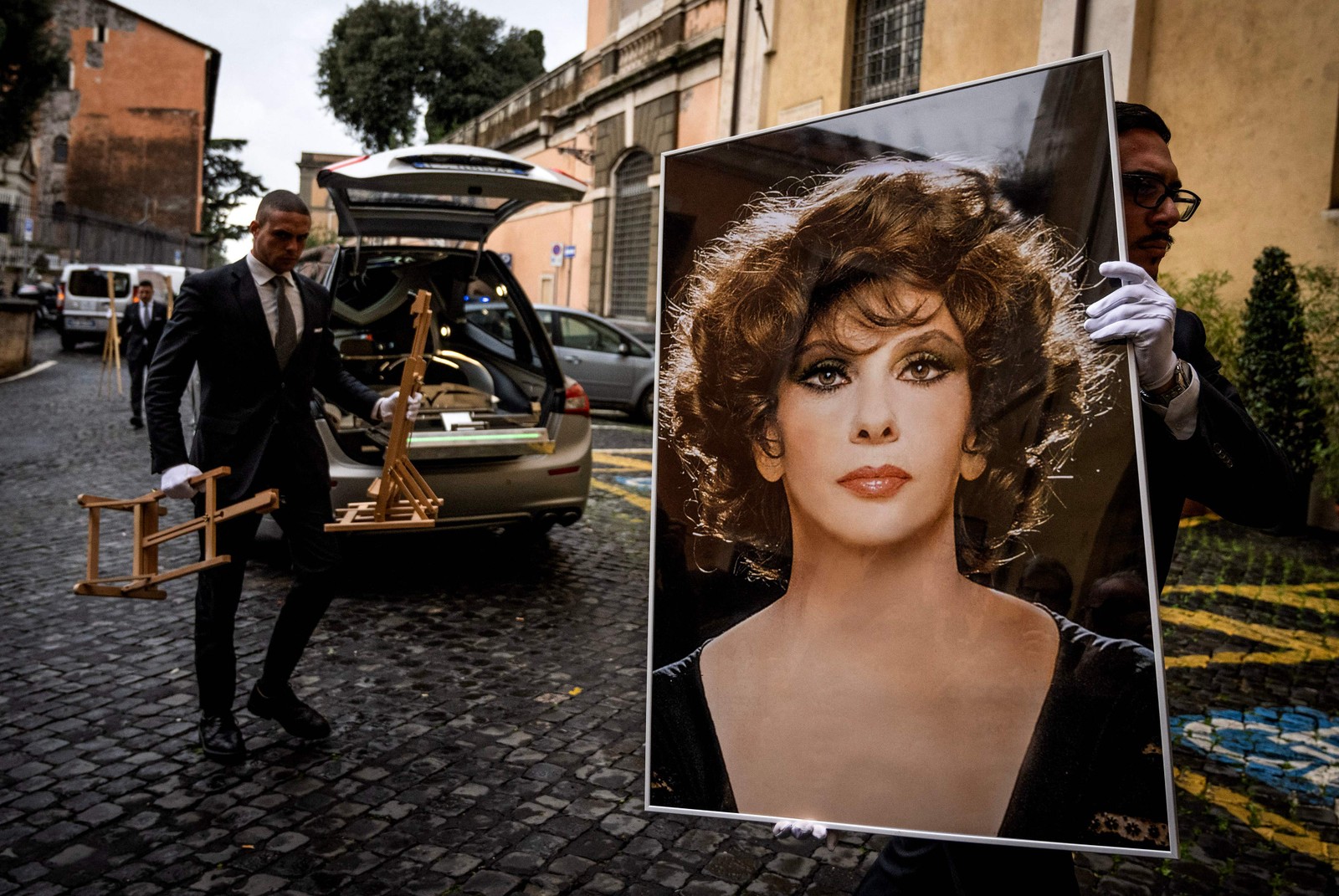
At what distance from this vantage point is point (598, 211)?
24.2 m

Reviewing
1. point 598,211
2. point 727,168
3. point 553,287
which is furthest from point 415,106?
point 727,168

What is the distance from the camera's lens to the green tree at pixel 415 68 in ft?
151

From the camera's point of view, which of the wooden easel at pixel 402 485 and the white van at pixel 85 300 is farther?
the white van at pixel 85 300

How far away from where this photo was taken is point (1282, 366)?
8.90 m

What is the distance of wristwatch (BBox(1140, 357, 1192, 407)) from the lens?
191 cm

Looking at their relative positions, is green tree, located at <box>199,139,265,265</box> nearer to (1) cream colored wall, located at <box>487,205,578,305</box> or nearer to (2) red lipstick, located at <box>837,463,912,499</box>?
(1) cream colored wall, located at <box>487,205,578,305</box>

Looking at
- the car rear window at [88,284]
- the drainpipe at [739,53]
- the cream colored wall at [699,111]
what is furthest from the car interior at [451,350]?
the car rear window at [88,284]

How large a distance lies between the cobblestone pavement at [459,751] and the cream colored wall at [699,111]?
46.3ft

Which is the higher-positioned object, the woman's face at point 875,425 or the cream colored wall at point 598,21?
the cream colored wall at point 598,21

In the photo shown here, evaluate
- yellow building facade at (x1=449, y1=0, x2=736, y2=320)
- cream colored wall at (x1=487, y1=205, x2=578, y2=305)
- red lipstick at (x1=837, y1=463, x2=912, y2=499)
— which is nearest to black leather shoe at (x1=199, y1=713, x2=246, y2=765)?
red lipstick at (x1=837, y1=463, x2=912, y2=499)

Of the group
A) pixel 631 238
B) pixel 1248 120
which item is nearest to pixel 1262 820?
pixel 1248 120

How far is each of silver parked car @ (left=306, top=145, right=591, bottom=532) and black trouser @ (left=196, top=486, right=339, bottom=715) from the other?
1755mm

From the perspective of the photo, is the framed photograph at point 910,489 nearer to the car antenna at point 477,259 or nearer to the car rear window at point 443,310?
the car rear window at point 443,310

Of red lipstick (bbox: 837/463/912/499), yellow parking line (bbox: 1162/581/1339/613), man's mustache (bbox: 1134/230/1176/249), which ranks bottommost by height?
yellow parking line (bbox: 1162/581/1339/613)
